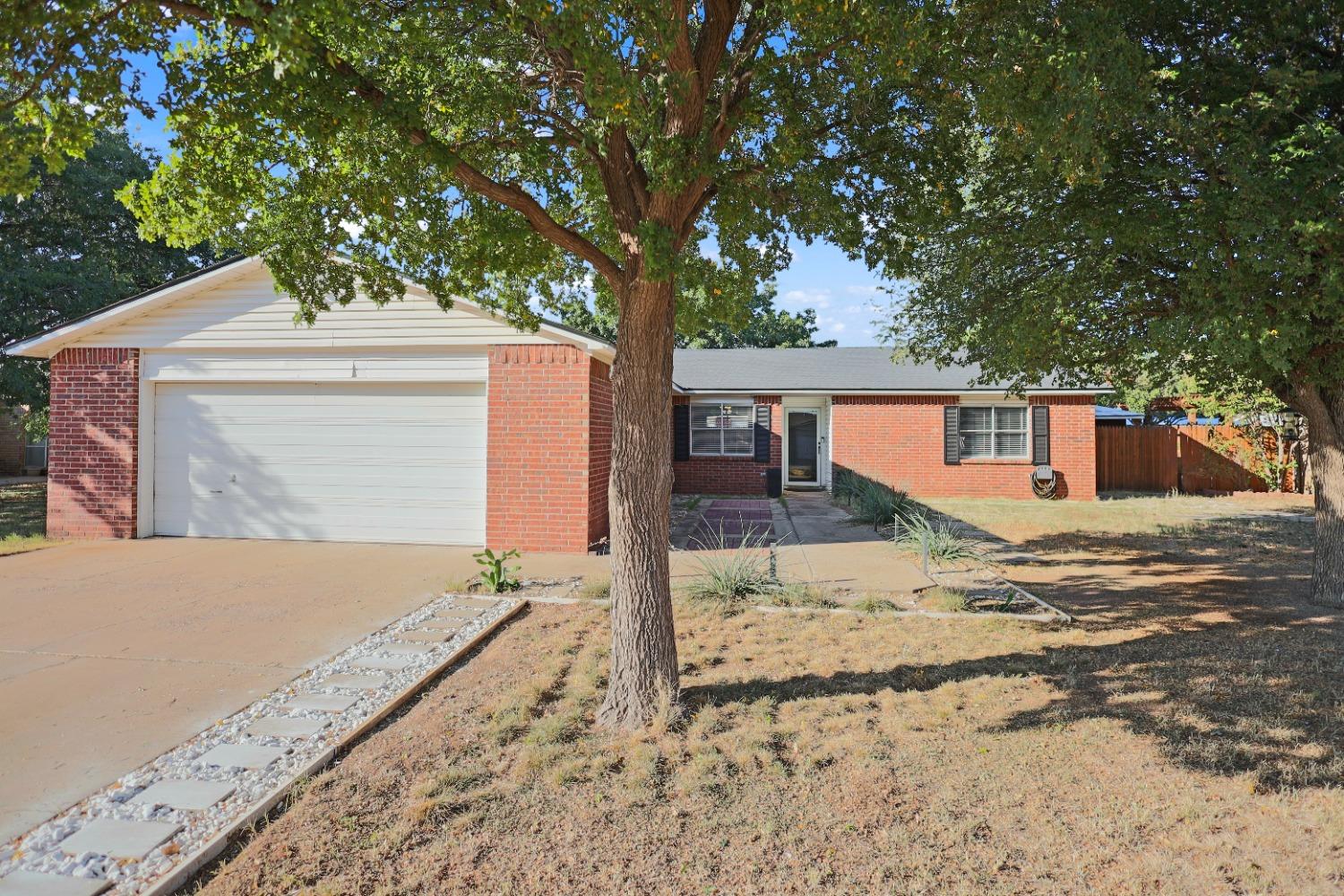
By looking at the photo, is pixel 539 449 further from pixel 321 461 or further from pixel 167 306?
pixel 167 306

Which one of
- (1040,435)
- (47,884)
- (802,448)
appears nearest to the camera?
(47,884)

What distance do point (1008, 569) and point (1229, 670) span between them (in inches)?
144

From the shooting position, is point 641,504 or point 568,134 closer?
point 641,504

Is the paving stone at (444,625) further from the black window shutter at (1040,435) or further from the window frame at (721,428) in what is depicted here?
the black window shutter at (1040,435)

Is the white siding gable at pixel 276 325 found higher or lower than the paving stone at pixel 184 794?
higher

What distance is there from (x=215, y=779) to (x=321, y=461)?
729cm

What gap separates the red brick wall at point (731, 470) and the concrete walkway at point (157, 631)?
8.53 m

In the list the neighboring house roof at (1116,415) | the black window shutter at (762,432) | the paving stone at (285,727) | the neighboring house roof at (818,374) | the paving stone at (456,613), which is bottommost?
the paving stone at (285,727)

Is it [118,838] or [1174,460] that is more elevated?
[1174,460]

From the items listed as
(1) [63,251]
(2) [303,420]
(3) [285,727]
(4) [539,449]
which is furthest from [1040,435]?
(1) [63,251]

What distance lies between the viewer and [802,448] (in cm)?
1894

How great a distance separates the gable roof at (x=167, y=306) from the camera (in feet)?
30.8

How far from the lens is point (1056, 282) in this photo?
21.5 ft

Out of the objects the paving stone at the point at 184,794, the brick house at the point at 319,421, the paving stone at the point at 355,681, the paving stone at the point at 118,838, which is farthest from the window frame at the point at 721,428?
the paving stone at the point at 118,838
